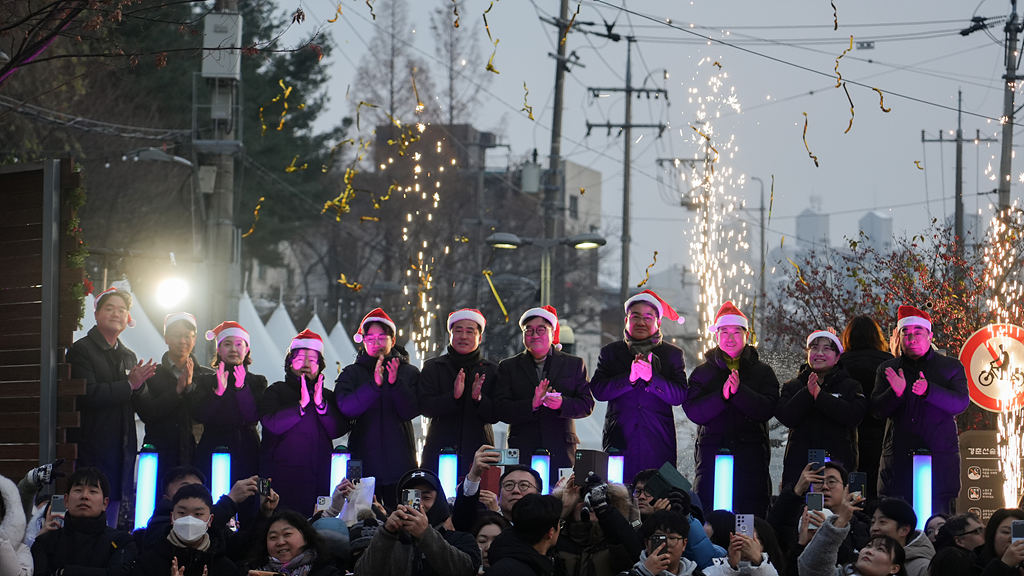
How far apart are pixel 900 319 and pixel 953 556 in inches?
107

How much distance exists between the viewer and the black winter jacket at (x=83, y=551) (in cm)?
674

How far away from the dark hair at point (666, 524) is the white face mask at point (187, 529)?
2.41m

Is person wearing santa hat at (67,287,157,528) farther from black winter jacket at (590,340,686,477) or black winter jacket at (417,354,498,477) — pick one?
black winter jacket at (590,340,686,477)

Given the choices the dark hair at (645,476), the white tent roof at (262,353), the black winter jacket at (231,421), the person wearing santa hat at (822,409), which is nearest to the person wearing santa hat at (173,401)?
the black winter jacket at (231,421)

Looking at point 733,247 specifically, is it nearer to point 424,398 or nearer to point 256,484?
point 424,398

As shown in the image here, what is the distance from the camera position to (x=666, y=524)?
6234 millimetres

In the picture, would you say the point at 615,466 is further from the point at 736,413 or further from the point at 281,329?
the point at 281,329

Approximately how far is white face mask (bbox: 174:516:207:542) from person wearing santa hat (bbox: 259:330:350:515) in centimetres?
195

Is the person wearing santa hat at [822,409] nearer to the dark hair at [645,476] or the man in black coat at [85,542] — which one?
the dark hair at [645,476]

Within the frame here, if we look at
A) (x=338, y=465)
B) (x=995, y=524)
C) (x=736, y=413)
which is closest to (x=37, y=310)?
(x=338, y=465)

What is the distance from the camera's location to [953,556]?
652 centimetres

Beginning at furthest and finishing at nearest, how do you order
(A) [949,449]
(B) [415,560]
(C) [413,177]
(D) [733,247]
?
(C) [413,177] < (D) [733,247] < (A) [949,449] < (B) [415,560]

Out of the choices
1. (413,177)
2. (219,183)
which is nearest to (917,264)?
(219,183)

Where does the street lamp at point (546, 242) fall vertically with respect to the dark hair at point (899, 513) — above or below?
above
